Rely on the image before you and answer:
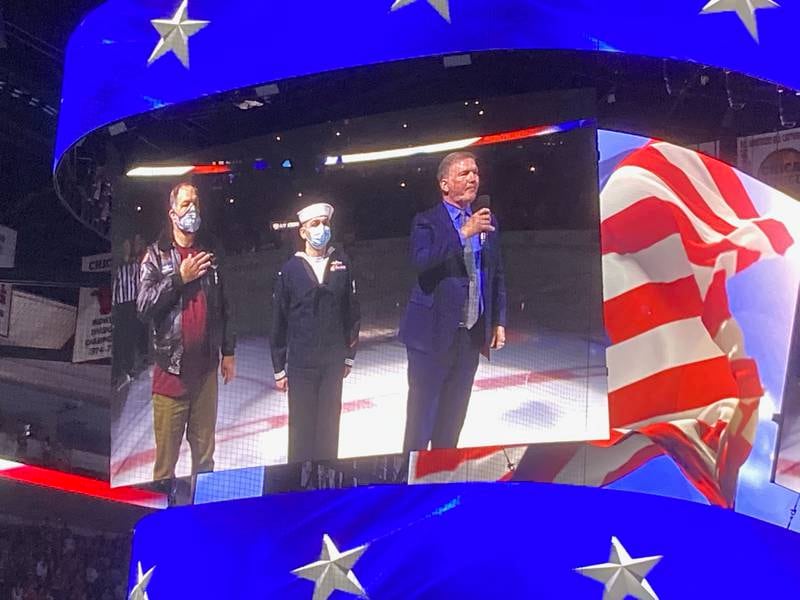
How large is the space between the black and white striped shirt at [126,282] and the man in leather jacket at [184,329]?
1.7 inches

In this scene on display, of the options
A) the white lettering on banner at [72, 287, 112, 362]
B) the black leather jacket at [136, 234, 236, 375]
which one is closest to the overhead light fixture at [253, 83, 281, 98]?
→ the black leather jacket at [136, 234, 236, 375]

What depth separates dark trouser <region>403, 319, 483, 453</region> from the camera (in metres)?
5.96

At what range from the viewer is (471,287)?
19.6ft

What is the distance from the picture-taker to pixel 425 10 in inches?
225

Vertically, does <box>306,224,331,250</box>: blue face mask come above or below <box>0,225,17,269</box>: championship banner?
below

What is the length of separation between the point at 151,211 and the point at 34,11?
1830mm

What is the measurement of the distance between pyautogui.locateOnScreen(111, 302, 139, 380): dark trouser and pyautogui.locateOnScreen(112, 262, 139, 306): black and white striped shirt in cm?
4

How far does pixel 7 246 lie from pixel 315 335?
13.2 feet

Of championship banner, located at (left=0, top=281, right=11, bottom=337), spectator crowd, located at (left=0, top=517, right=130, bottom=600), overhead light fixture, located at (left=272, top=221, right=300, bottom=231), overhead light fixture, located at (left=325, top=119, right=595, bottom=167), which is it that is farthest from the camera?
spectator crowd, located at (left=0, top=517, right=130, bottom=600)

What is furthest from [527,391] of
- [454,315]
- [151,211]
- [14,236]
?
[14,236]

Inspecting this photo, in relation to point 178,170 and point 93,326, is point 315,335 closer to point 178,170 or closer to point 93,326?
point 178,170

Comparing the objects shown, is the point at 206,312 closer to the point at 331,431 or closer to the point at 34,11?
the point at 331,431

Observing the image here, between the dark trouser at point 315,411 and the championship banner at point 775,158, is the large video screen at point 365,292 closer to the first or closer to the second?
the dark trouser at point 315,411

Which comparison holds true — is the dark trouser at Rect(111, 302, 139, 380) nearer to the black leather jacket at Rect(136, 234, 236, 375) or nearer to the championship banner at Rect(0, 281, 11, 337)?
the black leather jacket at Rect(136, 234, 236, 375)
